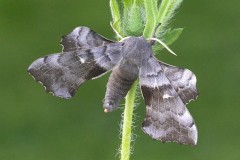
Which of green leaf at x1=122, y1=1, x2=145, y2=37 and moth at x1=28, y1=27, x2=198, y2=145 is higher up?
green leaf at x1=122, y1=1, x2=145, y2=37

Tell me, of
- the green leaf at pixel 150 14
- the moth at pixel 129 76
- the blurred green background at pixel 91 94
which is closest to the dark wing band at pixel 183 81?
the moth at pixel 129 76

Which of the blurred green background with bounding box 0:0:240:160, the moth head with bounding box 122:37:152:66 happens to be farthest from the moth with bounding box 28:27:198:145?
the blurred green background with bounding box 0:0:240:160

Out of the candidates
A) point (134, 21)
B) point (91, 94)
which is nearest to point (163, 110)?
point (134, 21)

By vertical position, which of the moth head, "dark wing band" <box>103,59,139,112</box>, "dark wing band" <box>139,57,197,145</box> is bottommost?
"dark wing band" <box>139,57,197,145</box>

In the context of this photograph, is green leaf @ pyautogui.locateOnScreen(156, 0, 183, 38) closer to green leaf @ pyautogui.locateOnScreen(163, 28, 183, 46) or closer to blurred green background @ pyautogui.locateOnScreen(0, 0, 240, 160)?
green leaf @ pyautogui.locateOnScreen(163, 28, 183, 46)

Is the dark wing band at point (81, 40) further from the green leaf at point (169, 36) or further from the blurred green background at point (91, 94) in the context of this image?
the blurred green background at point (91, 94)

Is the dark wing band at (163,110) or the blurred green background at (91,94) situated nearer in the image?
the dark wing band at (163,110)

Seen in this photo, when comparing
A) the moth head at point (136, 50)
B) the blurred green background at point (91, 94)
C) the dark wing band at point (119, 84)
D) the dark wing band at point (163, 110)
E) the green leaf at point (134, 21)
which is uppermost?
the green leaf at point (134, 21)

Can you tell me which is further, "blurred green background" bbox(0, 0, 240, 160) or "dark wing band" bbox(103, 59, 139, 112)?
"blurred green background" bbox(0, 0, 240, 160)

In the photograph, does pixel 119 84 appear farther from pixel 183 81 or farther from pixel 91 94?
pixel 91 94

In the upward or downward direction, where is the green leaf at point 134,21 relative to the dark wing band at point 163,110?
upward
